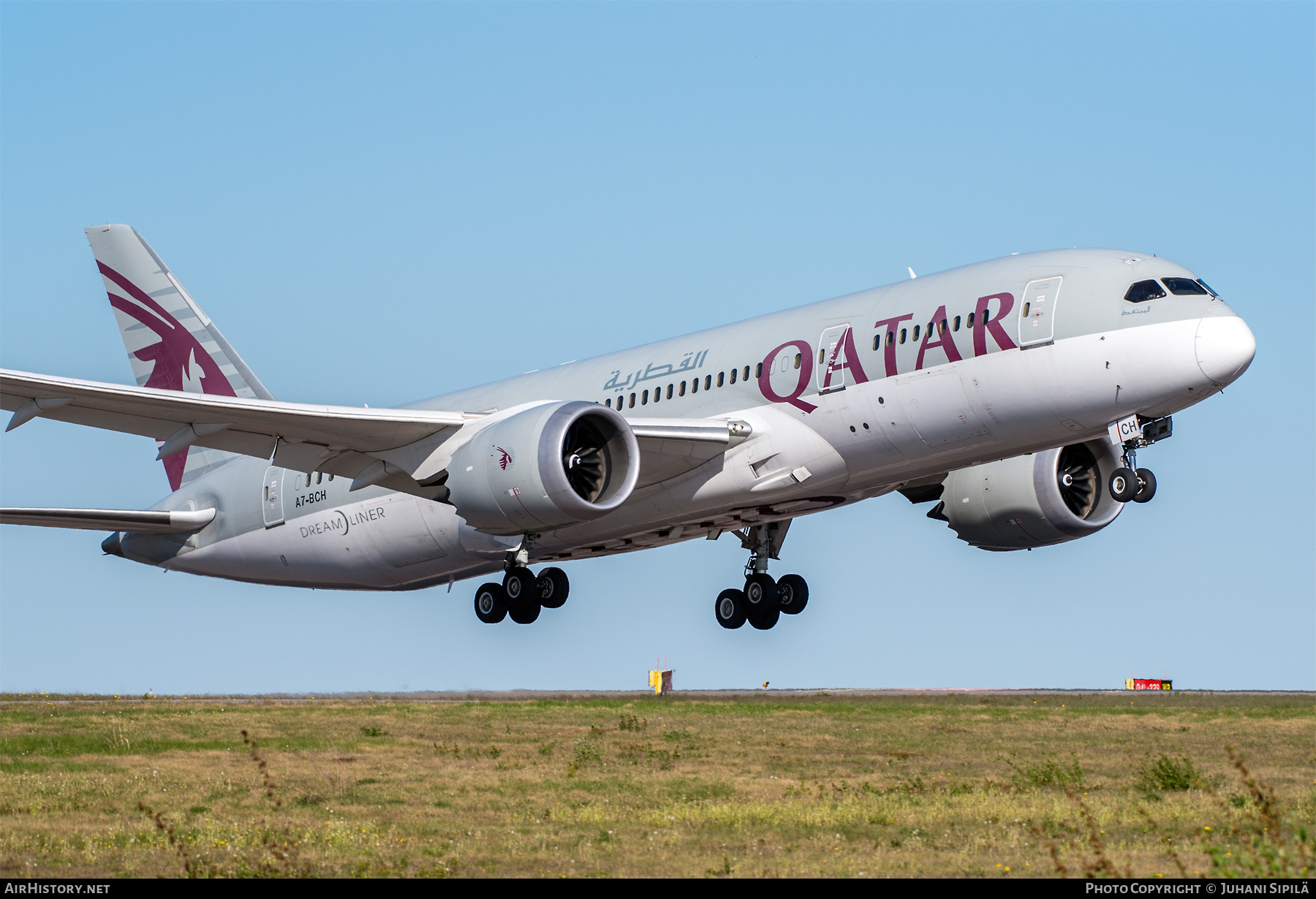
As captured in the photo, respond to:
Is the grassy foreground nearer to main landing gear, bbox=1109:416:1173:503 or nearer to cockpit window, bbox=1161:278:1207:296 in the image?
main landing gear, bbox=1109:416:1173:503

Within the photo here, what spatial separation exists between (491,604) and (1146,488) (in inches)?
619

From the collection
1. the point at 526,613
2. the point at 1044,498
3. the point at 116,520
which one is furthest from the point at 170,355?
the point at 1044,498

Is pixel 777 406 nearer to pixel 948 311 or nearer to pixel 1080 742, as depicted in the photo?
pixel 948 311

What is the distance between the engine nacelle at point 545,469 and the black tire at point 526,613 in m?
6.21

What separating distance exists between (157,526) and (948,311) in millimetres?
21954

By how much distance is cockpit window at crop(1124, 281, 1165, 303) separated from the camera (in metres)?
25.3

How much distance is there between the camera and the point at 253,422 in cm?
2889

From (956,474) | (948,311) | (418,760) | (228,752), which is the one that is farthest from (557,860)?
(956,474)

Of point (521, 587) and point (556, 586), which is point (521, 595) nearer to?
point (521, 587)

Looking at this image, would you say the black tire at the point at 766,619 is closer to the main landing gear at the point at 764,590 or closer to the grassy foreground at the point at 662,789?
the main landing gear at the point at 764,590

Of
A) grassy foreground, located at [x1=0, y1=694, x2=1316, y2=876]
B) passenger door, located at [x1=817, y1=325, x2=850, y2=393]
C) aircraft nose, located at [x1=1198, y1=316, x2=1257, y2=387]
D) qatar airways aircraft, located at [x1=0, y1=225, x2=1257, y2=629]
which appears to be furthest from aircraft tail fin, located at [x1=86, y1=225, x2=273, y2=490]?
aircraft nose, located at [x1=1198, y1=316, x2=1257, y2=387]

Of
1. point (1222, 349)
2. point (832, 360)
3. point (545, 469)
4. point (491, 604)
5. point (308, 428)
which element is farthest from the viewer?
point (491, 604)

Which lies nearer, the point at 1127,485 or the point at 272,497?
the point at 1127,485

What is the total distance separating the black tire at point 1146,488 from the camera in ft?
87.2
